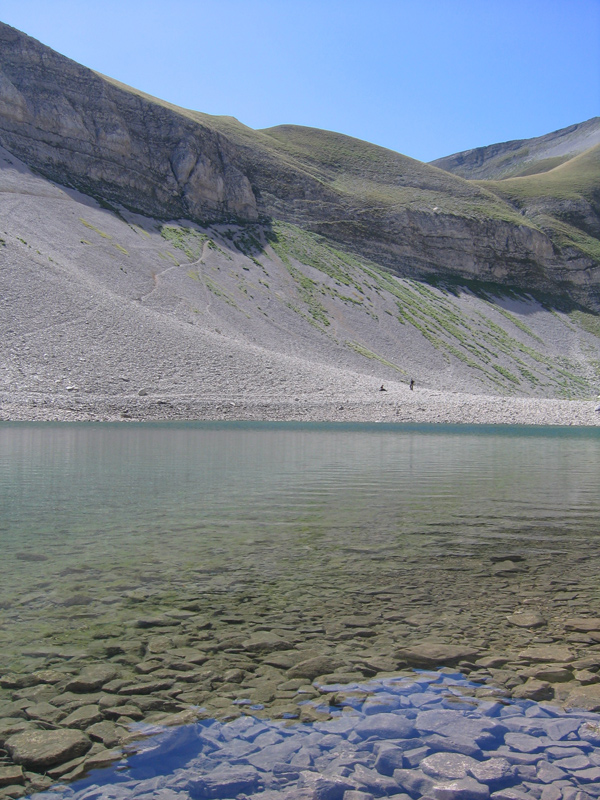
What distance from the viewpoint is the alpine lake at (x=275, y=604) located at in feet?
14.0

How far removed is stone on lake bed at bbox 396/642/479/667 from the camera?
4957mm

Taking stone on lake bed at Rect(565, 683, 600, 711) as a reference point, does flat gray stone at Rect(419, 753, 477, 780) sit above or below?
below

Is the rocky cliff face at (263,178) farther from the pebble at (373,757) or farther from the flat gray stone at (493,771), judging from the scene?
the flat gray stone at (493,771)

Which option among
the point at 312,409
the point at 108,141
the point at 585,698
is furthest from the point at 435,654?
the point at 108,141

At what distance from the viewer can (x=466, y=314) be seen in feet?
249

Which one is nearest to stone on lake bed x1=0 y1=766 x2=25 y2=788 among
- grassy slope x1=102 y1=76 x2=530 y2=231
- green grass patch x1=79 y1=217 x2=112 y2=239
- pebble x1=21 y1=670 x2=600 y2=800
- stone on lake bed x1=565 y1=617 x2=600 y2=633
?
pebble x1=21 y1=670 x2=600 y2=800

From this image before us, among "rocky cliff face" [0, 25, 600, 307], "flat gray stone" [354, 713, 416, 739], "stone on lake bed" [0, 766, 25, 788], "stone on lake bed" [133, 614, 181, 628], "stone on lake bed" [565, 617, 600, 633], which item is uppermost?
"rocky cliff face" [0, 25, 600, 307]

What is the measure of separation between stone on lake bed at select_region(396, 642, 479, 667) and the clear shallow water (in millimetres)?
466

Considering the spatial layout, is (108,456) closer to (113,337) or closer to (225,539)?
(225,539)

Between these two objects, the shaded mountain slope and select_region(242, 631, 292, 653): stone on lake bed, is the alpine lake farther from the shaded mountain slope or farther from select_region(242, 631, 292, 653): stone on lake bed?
the shaded mountain slope

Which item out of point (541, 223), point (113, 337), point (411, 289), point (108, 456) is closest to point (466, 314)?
point (411, 289)

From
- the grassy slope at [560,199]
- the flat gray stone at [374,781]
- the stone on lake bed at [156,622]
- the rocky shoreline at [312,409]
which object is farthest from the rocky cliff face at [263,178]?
the flat gray stone at [374,781]

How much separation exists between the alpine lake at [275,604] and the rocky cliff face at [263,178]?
58.7m

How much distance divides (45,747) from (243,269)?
6195 centimetres
